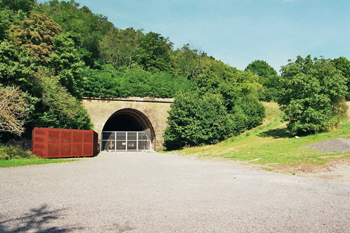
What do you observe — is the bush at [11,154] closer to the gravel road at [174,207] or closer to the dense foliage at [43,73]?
the dense foliage at [43,73]

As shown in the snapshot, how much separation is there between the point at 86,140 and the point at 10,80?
8513 millimetres

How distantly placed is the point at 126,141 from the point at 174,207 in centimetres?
3374

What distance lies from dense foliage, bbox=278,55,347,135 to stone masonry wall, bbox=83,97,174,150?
17350mm

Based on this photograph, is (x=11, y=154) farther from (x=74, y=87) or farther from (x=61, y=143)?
(x=74, y=87)

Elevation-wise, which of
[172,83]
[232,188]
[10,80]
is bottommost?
[232,188]

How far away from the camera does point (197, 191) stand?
789 cm

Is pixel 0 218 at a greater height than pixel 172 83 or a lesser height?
lesser

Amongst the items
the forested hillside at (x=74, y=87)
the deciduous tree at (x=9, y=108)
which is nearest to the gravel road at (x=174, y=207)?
the deciduous tree at (x=9, y=108)

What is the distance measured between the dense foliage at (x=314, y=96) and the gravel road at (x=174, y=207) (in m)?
Result: 17.9

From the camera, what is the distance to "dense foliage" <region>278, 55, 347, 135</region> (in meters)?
25.2

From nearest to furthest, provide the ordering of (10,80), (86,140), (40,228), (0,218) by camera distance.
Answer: (40,228)
(0,218)
(10,80)
(86,140)

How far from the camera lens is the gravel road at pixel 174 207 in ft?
15.4

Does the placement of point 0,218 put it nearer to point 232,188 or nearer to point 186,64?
point 232,188

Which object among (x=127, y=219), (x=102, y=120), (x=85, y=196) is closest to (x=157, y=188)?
(x=85, y=196)
